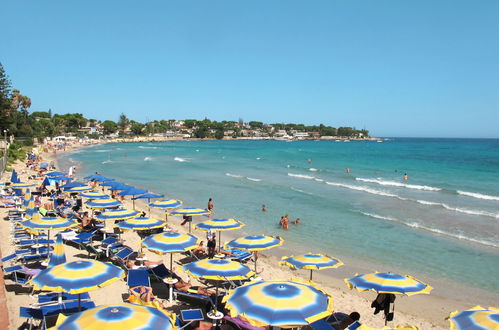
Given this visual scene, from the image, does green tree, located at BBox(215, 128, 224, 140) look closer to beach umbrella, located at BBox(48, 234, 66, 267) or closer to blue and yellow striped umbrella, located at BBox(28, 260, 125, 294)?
beach umbrella, located at BBox(48, 234, 66, 267)

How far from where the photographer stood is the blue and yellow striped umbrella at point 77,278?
613 cm

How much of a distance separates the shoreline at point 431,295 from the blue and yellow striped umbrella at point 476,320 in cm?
364

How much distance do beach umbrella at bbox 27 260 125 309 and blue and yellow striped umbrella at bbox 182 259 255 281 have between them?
4.98ft

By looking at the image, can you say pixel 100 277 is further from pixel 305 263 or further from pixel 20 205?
pixel 20 205

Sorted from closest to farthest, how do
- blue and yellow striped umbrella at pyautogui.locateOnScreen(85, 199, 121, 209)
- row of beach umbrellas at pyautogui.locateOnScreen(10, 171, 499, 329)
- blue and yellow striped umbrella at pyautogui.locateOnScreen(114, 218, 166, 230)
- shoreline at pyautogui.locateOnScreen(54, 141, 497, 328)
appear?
row of beach umbrellas at pyautogui.locateOnScreen(10, 171, 499, 329)
shoreline at pyautogui.locateOnScreen(54, 141, 497, 328)
blue and yellow striped umbrella at pyautogui.locateOnScreen(114, 218, 166, 230)
blue and yellow striped umbrella at pyautogui.locateOnScreen(85, 199, 121, 209)

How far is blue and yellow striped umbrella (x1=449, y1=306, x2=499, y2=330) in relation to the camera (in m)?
5.38

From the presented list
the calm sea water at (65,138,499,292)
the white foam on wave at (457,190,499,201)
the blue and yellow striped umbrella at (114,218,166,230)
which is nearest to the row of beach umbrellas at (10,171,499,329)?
the blue and yellow striped umbrella at (114,218,166,230)

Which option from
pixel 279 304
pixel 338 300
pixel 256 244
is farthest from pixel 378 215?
pixel 279 304

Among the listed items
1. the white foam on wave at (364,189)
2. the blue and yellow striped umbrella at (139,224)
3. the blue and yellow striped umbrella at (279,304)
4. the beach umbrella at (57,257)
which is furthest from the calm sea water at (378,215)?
the beach umbrella at (57,257)

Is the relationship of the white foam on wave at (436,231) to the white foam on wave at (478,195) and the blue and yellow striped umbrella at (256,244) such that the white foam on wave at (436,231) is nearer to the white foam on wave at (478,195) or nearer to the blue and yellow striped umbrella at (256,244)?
the blue and yellow striped umbrella at (256,244)

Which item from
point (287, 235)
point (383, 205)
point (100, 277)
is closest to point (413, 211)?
point (383, 205)

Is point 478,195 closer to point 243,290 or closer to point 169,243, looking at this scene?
point 169,243

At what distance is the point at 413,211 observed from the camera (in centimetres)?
2241

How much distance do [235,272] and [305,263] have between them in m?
2.23
